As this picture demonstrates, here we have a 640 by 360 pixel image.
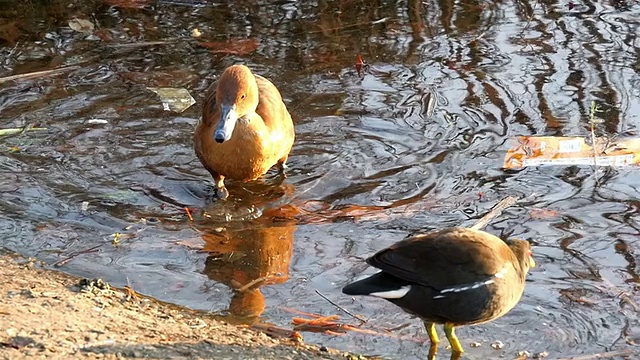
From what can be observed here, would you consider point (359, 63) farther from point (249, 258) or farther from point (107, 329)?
point (107, 329)

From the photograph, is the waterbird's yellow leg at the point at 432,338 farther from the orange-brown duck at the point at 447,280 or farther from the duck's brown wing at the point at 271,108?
the duck's brown wing at the point at 271,108

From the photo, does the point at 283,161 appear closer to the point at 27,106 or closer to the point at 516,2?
the point at 27,106

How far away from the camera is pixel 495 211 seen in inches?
250

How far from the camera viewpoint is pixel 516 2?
9.80 meters

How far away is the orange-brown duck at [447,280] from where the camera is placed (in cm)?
477

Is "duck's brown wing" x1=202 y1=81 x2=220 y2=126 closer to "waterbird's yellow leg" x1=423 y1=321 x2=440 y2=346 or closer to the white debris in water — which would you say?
the white debris in water

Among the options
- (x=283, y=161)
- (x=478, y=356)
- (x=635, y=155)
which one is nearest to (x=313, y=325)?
(x=478, y=356)

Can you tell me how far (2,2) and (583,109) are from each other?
5.25m

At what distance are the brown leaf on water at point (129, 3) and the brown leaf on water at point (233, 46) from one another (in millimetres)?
A: 1114

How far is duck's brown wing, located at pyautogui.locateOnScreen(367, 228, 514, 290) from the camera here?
4.79 metres

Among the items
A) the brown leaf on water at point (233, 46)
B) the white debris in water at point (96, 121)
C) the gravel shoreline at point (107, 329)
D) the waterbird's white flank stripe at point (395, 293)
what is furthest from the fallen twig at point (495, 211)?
the brown leaf on water at point (233, 46)

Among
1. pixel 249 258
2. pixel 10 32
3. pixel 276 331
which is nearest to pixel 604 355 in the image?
pixel 276 331

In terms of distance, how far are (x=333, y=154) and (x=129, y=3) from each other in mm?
3450

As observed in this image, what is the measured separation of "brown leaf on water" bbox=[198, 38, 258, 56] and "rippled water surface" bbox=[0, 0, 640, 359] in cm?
2
